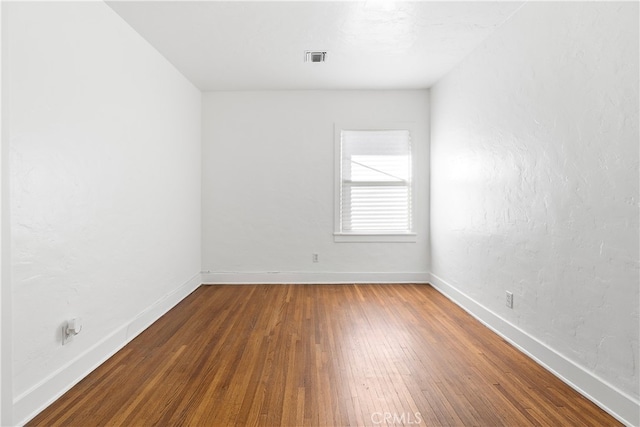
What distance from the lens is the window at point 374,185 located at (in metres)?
4.77

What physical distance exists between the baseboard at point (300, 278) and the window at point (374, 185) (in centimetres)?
52

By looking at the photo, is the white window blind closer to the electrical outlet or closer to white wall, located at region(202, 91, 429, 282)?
white wall, located at region(202, 91, 429, 282)

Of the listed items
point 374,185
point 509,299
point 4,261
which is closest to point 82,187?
point 4,261

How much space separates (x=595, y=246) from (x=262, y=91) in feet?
13.4

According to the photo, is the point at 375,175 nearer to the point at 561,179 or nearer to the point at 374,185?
the point at 374,185

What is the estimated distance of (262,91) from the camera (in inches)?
185

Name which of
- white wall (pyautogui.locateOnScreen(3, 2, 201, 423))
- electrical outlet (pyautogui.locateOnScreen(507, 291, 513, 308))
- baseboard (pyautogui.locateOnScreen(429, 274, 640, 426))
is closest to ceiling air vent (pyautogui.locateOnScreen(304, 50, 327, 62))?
white wall (pyautogui.locateOnScreen(3, 2, 201, 423))

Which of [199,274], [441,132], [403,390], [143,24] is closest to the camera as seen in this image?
[403,390]

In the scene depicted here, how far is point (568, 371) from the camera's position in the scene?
2.15 m

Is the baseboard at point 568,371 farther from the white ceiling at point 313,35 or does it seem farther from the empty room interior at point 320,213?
the white ceiling at point 313,35

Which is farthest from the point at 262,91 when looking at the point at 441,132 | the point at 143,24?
the point at 441,132

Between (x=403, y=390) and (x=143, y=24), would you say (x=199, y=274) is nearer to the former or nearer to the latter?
(x=143, y=24)

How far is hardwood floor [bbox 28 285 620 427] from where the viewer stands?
180 centimetres

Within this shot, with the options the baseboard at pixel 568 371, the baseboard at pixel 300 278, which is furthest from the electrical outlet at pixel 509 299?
the baseboard at pixel 300 278
